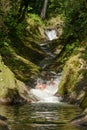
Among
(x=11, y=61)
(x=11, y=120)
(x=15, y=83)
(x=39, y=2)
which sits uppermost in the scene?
(x=39, y=2)

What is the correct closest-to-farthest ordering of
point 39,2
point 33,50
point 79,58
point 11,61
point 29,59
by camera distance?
point 79,58, point 11,61, point 29,59, point 33,50, point 39,2

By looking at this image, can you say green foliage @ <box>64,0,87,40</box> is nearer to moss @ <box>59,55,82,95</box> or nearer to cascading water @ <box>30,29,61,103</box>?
cascading water @ <box>30,29,61,103</box>

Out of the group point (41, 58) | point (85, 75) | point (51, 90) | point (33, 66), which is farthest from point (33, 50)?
point (85, 75)

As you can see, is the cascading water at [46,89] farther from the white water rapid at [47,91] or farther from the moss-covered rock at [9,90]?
the moss-covered rock at [9,90]

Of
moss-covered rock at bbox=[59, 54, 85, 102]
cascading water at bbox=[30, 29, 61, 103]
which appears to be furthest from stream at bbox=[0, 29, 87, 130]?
moss-covered rock at bbox=[59, 54, 85, 102]

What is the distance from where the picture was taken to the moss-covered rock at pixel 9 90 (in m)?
32.8

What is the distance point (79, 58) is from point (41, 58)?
587 inches

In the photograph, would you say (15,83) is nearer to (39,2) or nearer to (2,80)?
(2,80)

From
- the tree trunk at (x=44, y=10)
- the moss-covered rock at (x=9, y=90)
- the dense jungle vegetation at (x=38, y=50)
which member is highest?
the tree trunk at (x=44, y=10)

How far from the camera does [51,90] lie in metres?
40.9

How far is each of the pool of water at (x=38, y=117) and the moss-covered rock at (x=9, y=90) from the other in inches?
68.6

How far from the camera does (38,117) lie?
2422cm

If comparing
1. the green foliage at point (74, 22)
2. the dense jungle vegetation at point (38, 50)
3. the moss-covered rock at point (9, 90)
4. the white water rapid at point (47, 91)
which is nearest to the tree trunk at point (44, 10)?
the dense jungle vegetation at point (38, 50)

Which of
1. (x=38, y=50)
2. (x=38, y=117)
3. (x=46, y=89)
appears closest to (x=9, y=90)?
(x=46, y=89)
